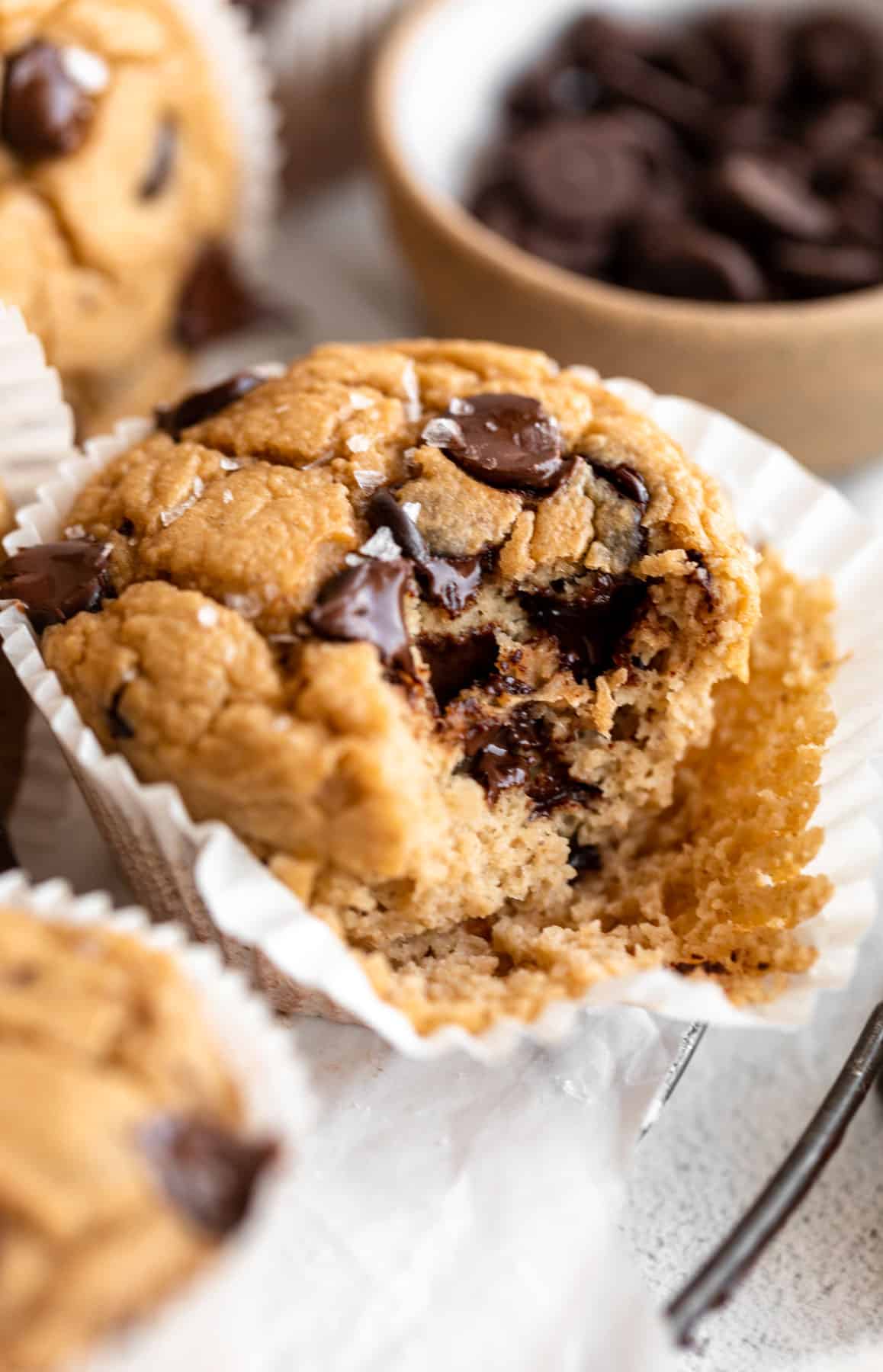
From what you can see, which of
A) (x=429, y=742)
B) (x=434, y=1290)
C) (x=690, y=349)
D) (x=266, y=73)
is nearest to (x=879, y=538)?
(x=690, y=349)

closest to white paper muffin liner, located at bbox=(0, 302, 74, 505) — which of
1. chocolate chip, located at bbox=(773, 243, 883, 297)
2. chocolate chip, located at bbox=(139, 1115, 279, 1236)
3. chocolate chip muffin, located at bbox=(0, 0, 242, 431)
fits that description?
chocolate chip muffin, located at bbox=(0, 0, 242, 431)

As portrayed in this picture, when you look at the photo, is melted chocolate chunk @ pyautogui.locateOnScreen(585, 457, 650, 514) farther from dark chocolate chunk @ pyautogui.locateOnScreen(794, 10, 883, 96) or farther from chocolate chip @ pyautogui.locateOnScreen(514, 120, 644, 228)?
dark chocolate chunk @ pyautogui.locateOnScreen(794, 10, 883, 96)

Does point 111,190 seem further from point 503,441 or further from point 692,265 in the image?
point 692,265

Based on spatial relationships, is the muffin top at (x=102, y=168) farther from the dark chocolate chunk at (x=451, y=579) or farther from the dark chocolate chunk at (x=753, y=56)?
the dark chocolate chunk at (x=753, y=56)

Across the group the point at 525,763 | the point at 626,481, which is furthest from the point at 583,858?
the point at 626,481

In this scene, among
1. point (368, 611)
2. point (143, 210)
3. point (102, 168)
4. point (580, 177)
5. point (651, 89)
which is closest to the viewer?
point (368, 611)

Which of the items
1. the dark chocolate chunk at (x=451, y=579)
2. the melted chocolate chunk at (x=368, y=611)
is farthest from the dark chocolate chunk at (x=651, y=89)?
the melted chocolate chunk at (x=368, y=611)
